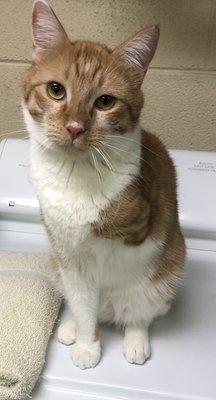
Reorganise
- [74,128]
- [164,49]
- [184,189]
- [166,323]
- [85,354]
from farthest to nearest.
→ [164,49] → [184,189] → [166,323] → [85,354] → [74,128]

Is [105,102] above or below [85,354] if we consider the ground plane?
above

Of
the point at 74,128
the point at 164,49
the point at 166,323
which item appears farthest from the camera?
the point at 164,49

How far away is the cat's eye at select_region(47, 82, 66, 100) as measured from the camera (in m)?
0.78

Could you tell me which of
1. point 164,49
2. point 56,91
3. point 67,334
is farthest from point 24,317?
point 164,49

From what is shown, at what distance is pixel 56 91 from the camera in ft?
2.58

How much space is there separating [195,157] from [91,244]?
574 millimetres

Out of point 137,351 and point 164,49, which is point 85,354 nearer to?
point 137,351

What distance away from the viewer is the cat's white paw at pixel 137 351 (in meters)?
0.96

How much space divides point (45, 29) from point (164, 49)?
0.65 metres

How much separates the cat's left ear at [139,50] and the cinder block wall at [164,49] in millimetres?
580

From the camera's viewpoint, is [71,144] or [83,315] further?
[83,315]

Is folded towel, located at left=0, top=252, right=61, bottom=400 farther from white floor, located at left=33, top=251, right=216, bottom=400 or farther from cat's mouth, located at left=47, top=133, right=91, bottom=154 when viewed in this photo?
cat's mouth, located at left=47, top=133, right=91, bottom=154

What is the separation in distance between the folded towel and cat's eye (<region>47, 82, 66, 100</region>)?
0.44 m

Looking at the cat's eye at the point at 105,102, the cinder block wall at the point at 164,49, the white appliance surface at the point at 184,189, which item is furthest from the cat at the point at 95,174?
the cinder block wall at the point at 164,49
